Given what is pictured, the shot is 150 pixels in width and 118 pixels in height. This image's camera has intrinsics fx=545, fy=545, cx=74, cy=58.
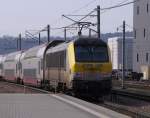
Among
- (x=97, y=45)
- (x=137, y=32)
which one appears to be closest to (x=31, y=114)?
(x=97, y=45)

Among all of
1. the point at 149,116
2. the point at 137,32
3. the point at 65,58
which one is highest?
the point at 137,32

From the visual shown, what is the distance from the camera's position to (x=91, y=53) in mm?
30797

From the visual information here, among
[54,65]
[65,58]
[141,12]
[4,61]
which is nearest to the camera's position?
[65,58]

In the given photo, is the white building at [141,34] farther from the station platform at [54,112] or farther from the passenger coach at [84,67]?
the station platform at [54,112]

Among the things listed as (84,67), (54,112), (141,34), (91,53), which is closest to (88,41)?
(91,53)

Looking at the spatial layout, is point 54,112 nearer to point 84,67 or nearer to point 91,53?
point 84,67

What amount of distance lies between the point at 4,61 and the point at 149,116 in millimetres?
58855

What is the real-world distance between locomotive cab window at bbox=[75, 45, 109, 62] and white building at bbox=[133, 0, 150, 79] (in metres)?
58.5

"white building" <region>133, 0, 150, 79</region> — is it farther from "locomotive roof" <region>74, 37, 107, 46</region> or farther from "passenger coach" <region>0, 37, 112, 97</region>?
"locomotive roof" <region>74, 37, 107, 46</region>

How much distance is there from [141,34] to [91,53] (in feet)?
212

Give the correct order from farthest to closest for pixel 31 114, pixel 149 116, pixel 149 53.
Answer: pixel 149 53, pixel 149 116, pixel 31 114

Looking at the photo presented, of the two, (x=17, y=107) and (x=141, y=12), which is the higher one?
(x=141, y=12)

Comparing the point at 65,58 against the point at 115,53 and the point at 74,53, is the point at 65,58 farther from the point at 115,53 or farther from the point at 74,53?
the point at 115,53

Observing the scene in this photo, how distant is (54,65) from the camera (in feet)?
118
